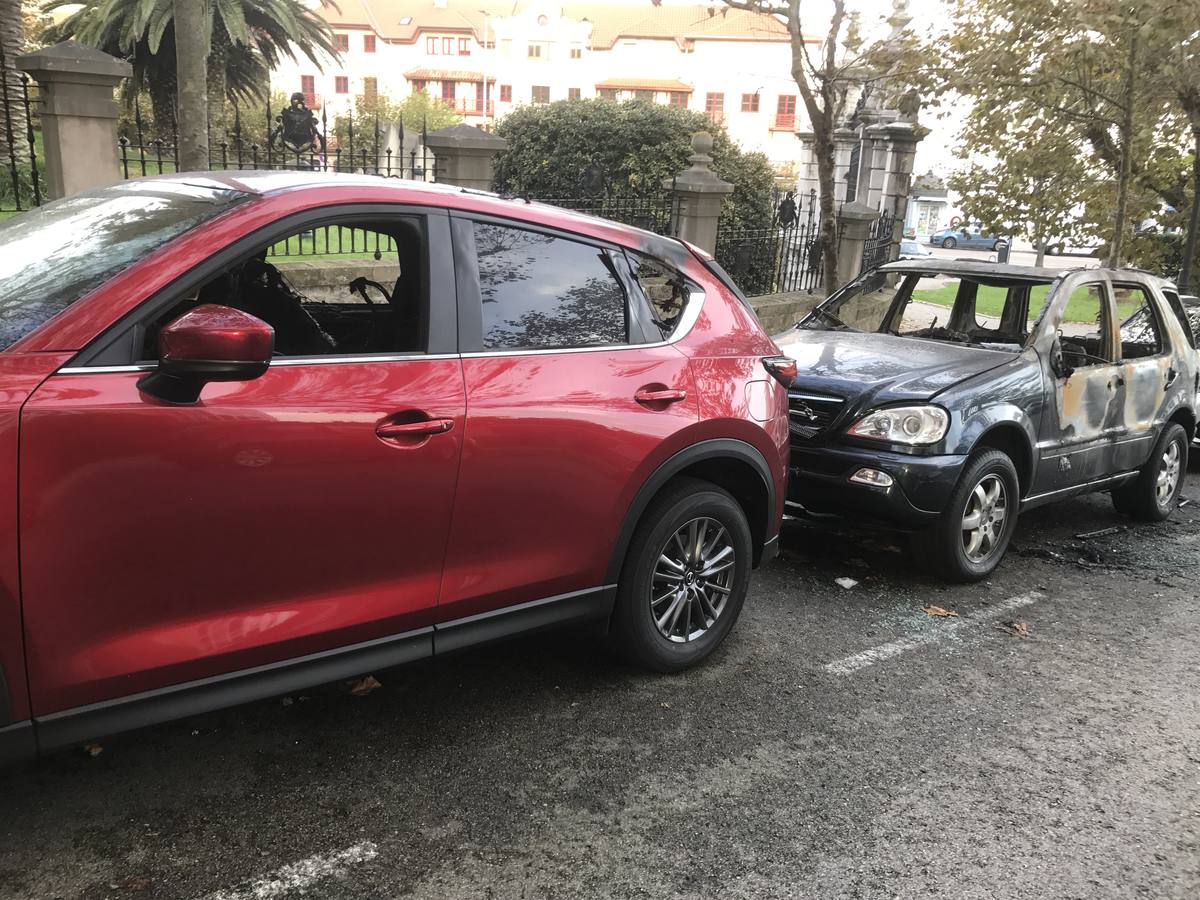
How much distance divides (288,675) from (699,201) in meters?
8.25

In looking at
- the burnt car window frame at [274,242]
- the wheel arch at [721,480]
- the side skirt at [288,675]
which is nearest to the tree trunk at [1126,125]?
the wheel arch at [721,480]

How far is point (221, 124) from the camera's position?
2131cm

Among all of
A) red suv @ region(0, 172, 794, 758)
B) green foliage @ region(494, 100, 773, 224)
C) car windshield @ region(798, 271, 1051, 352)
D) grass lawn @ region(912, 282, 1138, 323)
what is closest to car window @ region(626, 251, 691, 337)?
red suv @ region(0, 172, 794, 758)

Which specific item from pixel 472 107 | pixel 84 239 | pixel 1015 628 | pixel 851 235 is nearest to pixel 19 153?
pixel 851 235

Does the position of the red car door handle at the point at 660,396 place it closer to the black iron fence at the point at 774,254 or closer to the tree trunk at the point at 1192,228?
the black iron fence at the point at 774,254

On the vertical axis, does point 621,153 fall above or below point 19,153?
above

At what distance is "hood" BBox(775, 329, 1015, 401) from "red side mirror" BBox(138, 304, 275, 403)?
3.60 metres

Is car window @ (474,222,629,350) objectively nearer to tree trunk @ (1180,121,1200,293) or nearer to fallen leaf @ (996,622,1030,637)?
fallen leaf @ (996,622,1030,637)

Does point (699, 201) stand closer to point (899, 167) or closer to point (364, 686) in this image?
point (364, 686)

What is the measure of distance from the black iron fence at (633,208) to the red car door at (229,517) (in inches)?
255

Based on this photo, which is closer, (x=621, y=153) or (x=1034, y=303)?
(x=1034, y=303)

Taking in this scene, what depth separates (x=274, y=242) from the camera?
9.52 feet

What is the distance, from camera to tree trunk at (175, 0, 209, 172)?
7.61 metres

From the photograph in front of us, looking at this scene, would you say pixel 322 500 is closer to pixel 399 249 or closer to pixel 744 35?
pixel 399 249
